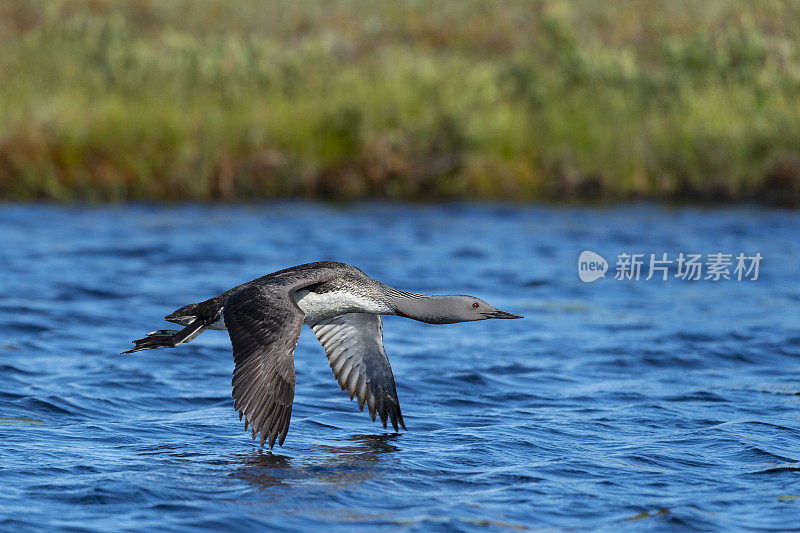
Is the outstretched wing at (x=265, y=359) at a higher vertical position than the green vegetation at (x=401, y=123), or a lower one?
lower

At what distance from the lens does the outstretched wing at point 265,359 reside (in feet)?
21.0

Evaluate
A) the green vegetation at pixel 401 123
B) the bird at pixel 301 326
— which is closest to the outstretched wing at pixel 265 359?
the bird at pixel 301 326

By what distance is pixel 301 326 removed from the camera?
651 centimetres

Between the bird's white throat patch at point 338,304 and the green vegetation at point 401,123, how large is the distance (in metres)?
10.8

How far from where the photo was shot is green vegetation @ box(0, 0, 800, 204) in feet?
58.4

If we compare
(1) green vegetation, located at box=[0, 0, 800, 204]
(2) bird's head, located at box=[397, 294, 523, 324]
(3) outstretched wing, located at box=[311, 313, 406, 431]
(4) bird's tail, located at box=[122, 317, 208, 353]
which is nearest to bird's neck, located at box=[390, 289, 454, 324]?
(2) bird's head, located at box=[397, 294, 523, 324]

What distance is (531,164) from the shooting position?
19.0m

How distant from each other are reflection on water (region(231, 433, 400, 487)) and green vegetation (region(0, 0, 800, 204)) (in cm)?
1127

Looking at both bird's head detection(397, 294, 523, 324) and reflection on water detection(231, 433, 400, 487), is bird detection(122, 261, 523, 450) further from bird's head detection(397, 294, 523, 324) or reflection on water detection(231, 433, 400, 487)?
reflection on water detection(231, 433, 400, 487)

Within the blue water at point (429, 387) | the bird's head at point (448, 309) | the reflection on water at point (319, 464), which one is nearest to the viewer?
the blue water at point (429, 387)

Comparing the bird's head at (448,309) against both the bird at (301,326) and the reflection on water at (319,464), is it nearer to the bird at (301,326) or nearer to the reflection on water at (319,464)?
the bird at (301,326)

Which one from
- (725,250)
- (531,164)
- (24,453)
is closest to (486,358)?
(24,453)

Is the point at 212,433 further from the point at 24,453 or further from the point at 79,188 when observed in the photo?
the point at 79,188

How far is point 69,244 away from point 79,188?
10.8 ft
